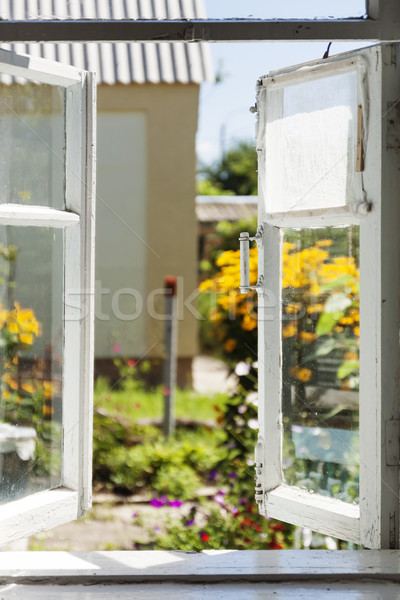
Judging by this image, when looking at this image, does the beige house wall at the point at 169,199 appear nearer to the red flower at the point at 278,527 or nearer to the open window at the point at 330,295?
the red flower at the point at 278,527

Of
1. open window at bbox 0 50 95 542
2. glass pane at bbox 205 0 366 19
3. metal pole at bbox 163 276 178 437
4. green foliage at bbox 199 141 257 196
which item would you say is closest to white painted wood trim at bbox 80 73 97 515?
open window at bbox 0 50 95 542

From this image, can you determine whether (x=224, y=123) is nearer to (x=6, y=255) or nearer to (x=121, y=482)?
(x=121, y=482)

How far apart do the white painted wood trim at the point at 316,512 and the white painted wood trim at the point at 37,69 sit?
41.7 inches

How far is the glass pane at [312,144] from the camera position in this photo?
1.44 meters

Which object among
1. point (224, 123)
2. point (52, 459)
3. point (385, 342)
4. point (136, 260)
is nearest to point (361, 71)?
point (385, 342)

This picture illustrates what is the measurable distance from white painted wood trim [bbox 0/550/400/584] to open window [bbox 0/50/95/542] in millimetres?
104

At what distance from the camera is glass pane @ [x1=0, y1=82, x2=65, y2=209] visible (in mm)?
1471

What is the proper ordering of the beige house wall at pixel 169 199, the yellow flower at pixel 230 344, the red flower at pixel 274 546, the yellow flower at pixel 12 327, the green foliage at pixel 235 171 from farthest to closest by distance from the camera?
1. the green foliage at pixel 235 171
2. the beige house wall at pixel 169 199
3. the yellow flower at pixel 230 344
4. the red flower at pixel 274 546
5. the yellow flower at pixel 12 327

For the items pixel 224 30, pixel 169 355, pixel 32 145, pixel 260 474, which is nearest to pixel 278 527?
pixel 260 474

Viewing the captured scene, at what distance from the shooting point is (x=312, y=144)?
4.95 feet

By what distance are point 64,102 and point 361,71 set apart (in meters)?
0.66

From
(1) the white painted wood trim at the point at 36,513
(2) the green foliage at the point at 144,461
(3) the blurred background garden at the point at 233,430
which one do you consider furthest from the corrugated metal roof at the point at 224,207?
(1) the white painted wood trim at the point at 36,513

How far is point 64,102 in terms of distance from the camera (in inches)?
60.5

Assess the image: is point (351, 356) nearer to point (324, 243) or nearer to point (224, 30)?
point (324, 243)
